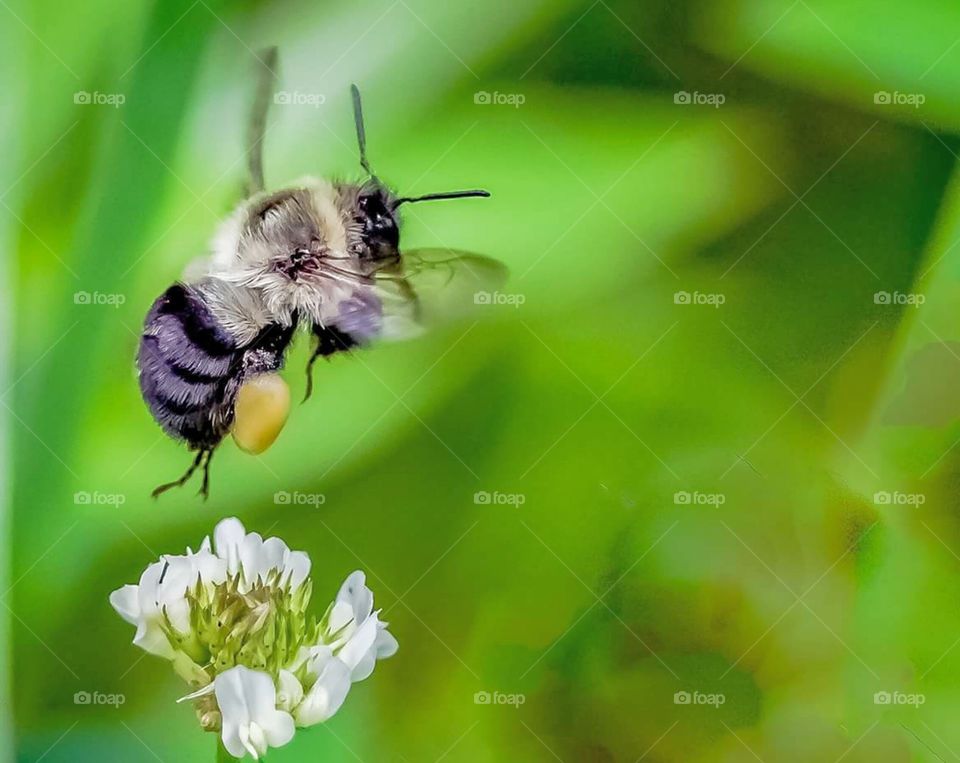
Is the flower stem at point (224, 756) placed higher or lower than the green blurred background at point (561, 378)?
lower

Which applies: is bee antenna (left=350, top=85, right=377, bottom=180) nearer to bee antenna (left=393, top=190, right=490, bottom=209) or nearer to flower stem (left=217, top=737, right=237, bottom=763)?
bee antenna (left=393, top=190, right=490, bottom=209)

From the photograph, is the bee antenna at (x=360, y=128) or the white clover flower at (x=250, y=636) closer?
the white clover flower at (x=250, y=636)

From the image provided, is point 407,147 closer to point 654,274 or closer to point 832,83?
point 654,274

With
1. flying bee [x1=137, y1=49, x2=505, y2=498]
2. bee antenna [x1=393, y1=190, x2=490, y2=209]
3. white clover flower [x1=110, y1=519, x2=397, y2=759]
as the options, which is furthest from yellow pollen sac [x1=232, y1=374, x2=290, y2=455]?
bee antenna [x1=393, y1=190, x2=490, y2=209]

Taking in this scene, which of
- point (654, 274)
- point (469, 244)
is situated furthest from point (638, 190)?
point (469, 244)

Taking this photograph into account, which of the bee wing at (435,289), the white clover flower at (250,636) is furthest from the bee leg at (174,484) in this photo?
the bee wing at (435,289)

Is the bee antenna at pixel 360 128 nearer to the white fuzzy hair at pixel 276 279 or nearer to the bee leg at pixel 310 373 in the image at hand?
the white fuzzy hair at pixel 276 279
